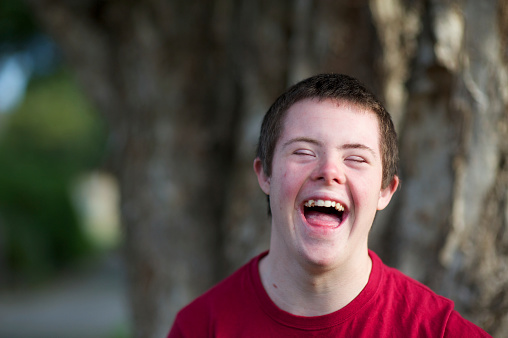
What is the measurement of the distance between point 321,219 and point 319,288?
0.81 ft

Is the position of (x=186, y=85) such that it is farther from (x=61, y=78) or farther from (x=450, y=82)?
(x=61, y=78)

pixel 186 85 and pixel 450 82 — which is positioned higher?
pixel 186 85

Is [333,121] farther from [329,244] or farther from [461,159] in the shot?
[461,159]

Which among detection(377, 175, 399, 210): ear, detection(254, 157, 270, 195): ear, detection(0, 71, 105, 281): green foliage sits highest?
detection(0, 71, 105, 281): green foliage

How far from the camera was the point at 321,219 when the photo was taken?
181cm

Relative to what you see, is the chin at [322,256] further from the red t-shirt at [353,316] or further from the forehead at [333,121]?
the forehead at [333,121]

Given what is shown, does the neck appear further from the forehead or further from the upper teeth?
the forehead

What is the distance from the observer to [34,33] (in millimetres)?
8547

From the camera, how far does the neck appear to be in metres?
1.83

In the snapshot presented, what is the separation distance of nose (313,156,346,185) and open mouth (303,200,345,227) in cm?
8

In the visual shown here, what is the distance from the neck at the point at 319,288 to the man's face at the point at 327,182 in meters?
0.05

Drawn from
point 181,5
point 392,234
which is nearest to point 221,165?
point 181,5

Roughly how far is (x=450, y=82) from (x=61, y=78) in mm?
12560

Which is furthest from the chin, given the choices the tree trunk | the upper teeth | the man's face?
the tree trunk
